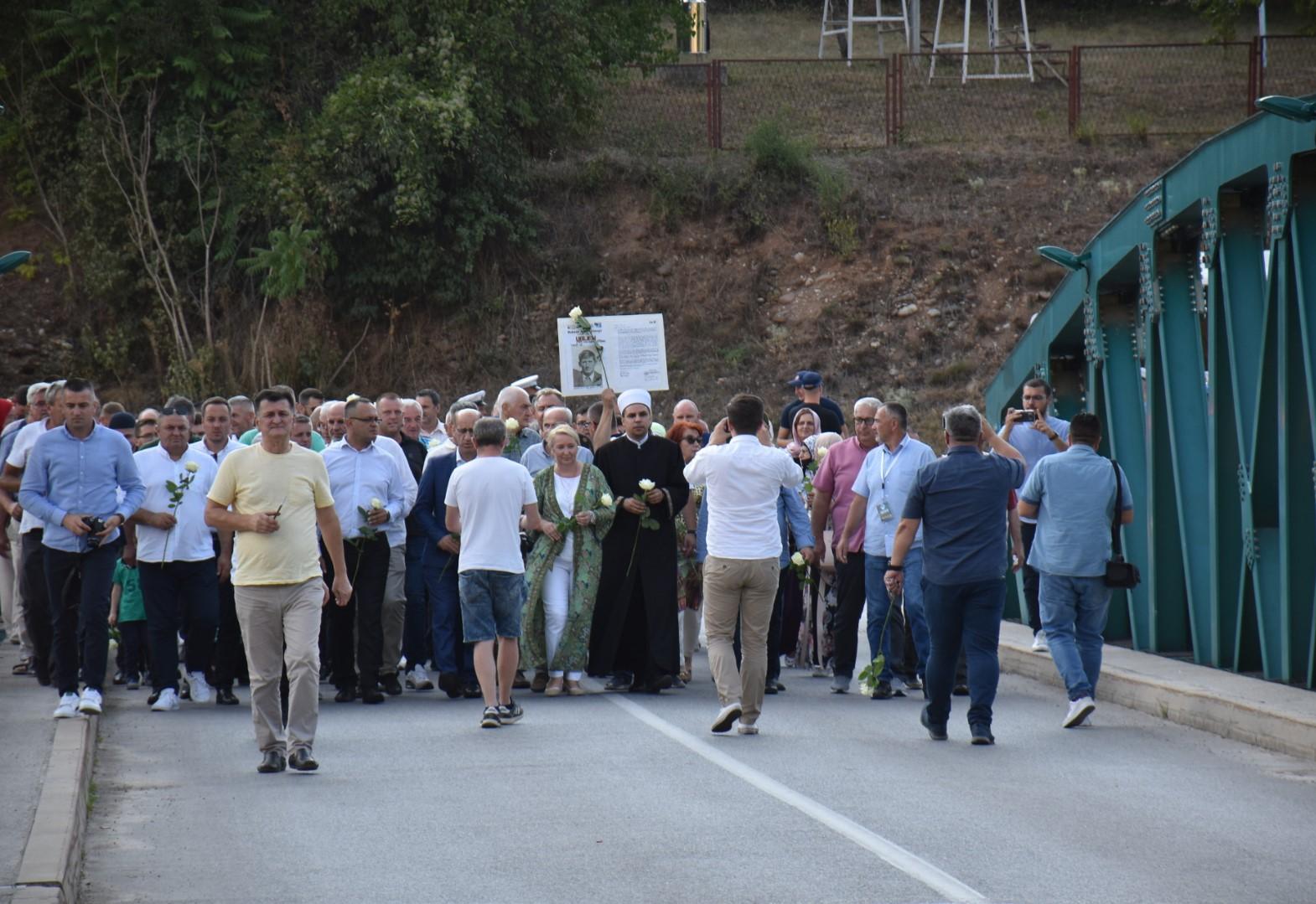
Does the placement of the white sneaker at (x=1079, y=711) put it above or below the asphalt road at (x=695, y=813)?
below

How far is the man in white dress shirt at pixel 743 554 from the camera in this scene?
10516mm

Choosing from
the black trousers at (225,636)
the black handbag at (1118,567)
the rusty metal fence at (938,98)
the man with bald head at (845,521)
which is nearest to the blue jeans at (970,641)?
the black handbag at (1118,567)

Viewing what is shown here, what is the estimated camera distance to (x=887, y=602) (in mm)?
12391

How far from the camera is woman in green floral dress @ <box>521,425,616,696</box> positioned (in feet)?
40.9

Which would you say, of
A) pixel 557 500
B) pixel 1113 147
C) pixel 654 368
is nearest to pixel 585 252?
pixel 1113 147

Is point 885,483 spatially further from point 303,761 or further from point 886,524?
point 303,761

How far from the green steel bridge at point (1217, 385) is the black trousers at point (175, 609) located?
23.8 feet

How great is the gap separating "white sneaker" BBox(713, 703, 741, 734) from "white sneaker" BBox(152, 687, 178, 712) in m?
3.93

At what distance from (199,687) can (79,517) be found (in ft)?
5.95

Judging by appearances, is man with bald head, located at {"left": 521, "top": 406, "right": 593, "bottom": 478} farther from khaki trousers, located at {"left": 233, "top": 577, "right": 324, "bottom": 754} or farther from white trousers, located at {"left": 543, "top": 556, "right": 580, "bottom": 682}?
khaki trousers, located at {"left": 233, "top": 577, "right": 324, "bottom": 754}

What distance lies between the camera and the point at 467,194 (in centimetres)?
3034

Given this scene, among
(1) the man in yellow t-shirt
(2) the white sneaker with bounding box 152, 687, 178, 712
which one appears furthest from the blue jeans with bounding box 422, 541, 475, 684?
(1) the man in yellow t-shirt

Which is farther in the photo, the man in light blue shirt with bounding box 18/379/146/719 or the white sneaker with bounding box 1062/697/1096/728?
the man in light blue shirt with bounding box 18/379/146/719

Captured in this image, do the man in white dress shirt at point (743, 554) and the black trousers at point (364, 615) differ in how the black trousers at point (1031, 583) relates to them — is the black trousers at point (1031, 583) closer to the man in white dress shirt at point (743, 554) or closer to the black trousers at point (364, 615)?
the man in white dress shirt at point (743, 554)
